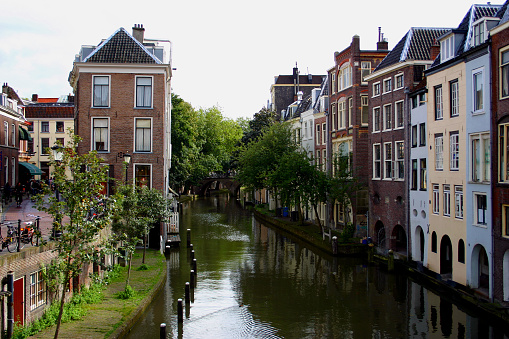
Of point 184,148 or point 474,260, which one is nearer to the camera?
point 474,260

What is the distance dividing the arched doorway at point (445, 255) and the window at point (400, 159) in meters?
6.30

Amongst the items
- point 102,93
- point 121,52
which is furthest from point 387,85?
point 102,93

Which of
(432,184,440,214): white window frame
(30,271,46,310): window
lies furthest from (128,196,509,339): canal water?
(432,184,440,214): white window frame

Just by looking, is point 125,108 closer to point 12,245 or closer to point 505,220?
point 12,245

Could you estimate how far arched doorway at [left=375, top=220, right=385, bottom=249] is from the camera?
37.1 metres

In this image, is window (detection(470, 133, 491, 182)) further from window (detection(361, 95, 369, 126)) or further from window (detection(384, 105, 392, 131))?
window (detection(361, 95, 369, 126))

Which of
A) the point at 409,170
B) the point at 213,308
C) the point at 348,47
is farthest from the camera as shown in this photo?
the point at 348,47

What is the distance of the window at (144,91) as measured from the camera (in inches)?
1399

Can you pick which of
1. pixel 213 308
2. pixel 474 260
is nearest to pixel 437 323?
pixel 474 260

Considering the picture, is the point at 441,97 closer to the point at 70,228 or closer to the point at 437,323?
the point at 437,323

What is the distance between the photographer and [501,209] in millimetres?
22219

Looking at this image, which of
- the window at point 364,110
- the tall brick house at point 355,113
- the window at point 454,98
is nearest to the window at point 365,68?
the tall brick house at point 355,113

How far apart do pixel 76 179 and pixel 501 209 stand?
18.1m

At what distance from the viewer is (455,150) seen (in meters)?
27.2
